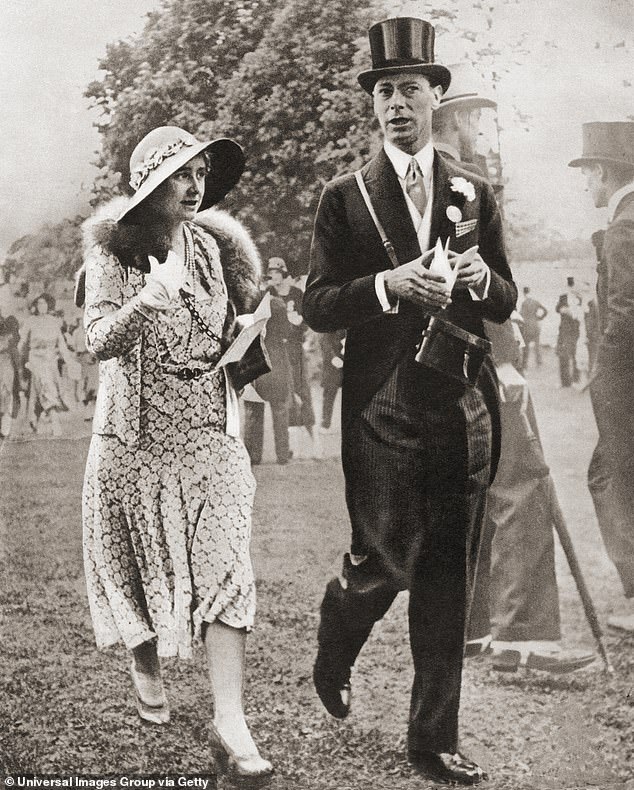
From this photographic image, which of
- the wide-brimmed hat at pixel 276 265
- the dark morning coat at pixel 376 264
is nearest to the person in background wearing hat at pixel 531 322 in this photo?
the dark morning coat at pixel 376 264

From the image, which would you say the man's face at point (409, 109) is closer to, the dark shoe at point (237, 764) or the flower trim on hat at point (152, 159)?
the flower trim on hat at point (152, 159)

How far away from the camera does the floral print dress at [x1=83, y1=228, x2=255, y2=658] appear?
4.88 meters

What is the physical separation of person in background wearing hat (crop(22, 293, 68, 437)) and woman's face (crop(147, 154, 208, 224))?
78cm

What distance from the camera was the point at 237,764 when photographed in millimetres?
4953

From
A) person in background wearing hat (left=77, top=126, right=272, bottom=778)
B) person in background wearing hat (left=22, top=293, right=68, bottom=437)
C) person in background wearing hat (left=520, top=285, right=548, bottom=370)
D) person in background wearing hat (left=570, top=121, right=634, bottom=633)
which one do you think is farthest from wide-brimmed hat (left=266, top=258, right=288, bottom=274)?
person in background wearing hat (left=570, top=121, right=634, bottom=633)

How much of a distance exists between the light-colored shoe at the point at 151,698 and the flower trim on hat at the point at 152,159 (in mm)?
2286

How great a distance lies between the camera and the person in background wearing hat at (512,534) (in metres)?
5.29

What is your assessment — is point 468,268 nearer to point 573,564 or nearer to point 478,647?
point 573,564

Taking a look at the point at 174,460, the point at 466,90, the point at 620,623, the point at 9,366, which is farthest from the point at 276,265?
the point at 620,623

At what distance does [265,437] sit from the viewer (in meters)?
5.23

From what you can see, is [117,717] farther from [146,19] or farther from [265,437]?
[146,19]

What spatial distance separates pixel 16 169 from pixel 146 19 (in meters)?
0.99

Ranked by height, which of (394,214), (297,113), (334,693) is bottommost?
(334,693)

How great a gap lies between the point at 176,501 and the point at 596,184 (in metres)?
2.70
